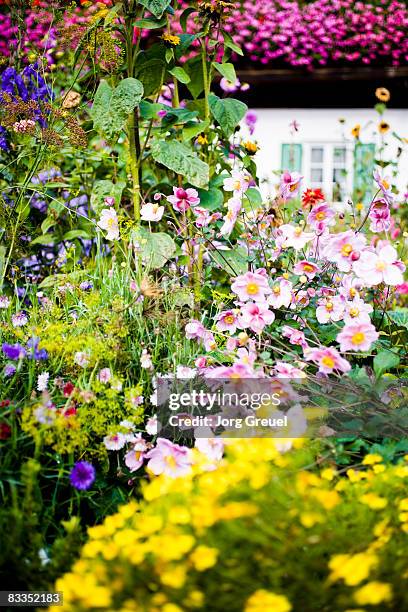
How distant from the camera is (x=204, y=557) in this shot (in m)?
1.02

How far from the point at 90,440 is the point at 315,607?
0.87 meters

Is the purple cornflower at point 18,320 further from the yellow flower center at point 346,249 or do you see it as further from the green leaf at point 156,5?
the green leaf at point 156,5

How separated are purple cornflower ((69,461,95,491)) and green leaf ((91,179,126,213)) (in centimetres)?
120

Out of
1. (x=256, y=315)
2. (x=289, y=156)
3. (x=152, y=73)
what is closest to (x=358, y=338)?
(x=256, y=315)

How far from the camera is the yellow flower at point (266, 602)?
38.7 inches

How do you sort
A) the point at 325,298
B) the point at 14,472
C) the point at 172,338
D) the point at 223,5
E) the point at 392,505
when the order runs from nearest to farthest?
the point at 392,505, the point at 14,472, the point at 325,298, the point at 172,338, the point at 223,5

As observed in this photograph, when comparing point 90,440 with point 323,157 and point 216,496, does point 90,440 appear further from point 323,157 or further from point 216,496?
point 323,157

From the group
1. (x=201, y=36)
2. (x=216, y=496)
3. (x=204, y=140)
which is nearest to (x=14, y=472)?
(x=216, y=496)

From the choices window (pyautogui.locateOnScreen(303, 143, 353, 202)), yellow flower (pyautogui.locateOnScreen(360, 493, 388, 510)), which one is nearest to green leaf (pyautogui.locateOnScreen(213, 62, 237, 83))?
yellow flower (pyautogui.locateOnScreen(360, 493, 388, 510))

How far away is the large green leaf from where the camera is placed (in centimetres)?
232

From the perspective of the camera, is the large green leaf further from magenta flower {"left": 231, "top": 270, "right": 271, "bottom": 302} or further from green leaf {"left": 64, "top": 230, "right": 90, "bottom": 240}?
magenta flower {"left": 231, "top": 270, "right": 271, "bottom": 302}

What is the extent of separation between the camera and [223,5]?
2520 millimetres

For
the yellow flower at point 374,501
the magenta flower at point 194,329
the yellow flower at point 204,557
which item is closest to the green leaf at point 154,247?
the magenta flower at point 194,329

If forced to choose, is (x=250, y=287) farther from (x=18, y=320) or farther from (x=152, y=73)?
(x=152, y=73)
